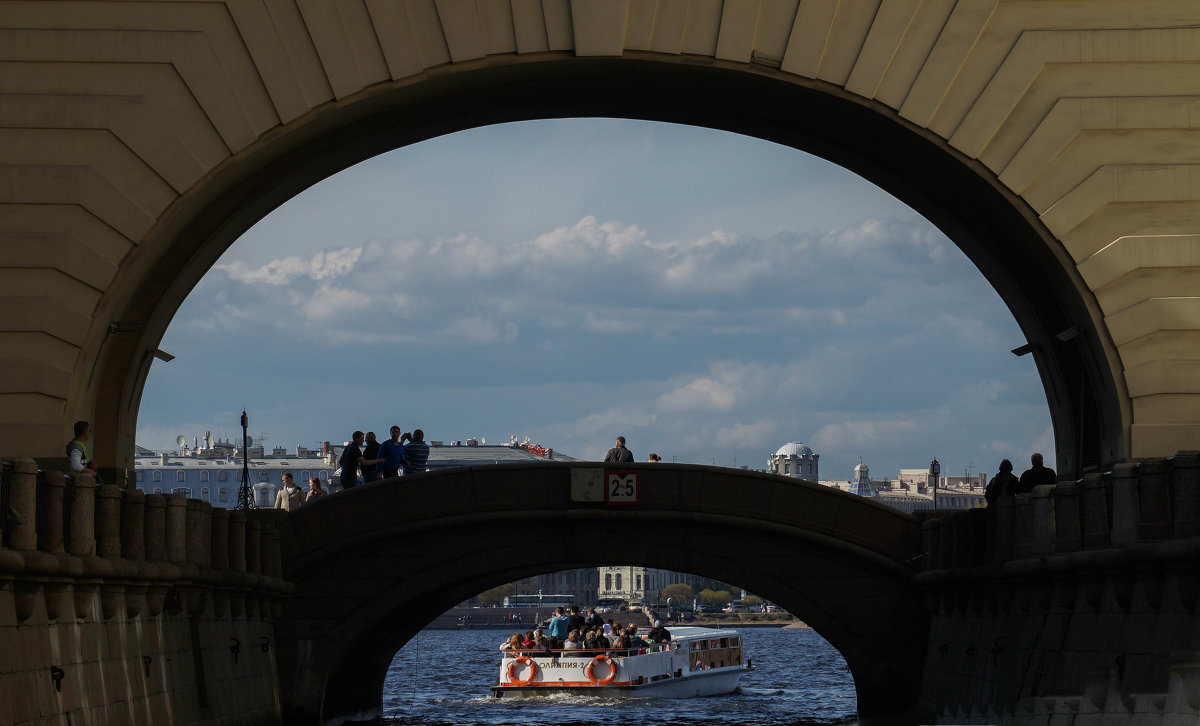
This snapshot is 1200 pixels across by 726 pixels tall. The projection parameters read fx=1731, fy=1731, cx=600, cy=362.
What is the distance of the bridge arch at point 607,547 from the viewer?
74.0ft

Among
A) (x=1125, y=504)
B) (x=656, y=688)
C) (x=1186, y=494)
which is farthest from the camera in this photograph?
(x=656, y=688)

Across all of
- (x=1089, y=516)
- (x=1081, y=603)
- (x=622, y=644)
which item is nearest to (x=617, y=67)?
(x=1089, y=516)

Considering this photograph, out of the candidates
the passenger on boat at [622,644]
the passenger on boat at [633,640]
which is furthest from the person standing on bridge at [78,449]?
the passenger on boat at [633,640]

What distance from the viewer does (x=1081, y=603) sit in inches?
617

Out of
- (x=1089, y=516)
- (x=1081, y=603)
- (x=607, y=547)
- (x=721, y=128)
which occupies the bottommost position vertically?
(x=1081, y=603)

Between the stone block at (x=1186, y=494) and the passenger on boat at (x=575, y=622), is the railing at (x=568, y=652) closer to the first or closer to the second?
A: the passenger on boat at (x=575, y=622)

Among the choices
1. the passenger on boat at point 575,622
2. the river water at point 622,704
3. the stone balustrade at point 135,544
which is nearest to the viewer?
the stone balustrade at point 135,544

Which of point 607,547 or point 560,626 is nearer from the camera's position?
point 607,547

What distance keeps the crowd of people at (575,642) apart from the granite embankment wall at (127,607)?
1340cm

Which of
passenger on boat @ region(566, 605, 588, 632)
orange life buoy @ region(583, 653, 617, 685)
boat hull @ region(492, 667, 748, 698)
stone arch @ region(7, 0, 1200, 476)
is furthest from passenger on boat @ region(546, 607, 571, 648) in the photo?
stone arch @ region(7, 0, 1200, 476)

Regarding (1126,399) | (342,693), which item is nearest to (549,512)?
(342,693)

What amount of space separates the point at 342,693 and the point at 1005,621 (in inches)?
469

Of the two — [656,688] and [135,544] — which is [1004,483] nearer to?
[135,544]

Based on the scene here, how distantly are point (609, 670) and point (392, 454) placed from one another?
1199 centimetres
